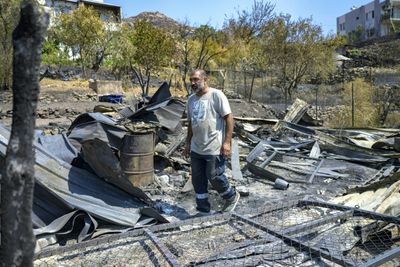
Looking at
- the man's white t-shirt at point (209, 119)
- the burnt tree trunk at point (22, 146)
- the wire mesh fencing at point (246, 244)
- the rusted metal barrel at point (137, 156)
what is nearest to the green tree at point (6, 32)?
the rusted metal barrel at point (137, 156)

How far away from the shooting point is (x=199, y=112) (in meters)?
5.14

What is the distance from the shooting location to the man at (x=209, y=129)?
5121 millimetres

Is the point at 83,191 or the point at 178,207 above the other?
the point at 83,191

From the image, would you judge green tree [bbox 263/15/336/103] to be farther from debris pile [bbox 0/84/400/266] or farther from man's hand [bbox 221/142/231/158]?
man's hand [bbox 221/142/231/158]

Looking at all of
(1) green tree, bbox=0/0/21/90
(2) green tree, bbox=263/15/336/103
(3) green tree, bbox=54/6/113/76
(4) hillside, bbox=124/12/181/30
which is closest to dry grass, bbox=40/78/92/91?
(1) green tree, bbox=0/0/21/90

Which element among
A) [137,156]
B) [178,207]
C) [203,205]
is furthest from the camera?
[137,156]

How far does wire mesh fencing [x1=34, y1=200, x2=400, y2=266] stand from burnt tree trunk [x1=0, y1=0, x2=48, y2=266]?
2.21m

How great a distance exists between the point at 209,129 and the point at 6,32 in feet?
60.7

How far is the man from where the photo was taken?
5121mm

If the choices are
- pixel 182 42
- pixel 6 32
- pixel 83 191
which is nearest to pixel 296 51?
pixel 182 42

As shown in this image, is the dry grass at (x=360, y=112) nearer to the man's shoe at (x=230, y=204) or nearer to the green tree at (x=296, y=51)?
the green tree at (x=296, y=51)

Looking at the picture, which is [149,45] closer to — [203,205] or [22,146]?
[203,205]

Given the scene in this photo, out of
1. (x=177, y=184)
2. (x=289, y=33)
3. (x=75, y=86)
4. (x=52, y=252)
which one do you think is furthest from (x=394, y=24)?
(x=52, y=252)

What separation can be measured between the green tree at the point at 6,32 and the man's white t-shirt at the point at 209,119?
58.0 feet
